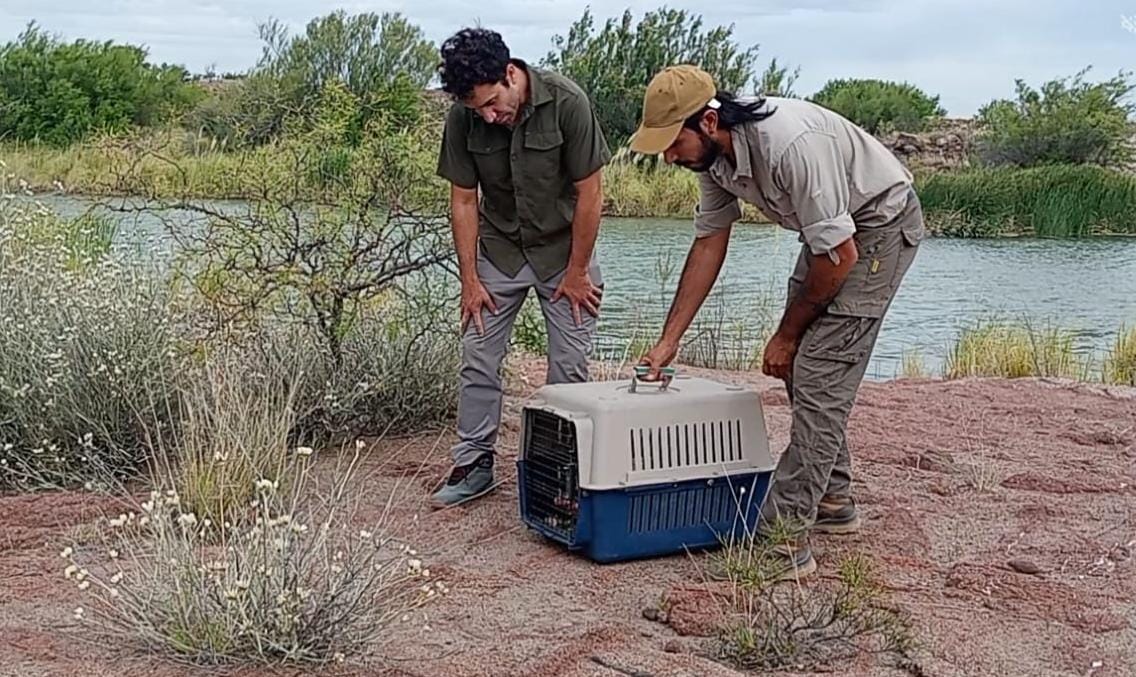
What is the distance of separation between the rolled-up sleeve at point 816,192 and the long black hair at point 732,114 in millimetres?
143

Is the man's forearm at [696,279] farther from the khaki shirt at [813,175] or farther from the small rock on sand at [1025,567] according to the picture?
the small rock on sand at [1025,567]

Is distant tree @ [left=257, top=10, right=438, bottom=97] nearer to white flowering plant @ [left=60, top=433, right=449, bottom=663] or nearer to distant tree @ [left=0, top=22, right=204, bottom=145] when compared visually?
white flowering plant @ [left=60, top=433, right=449, bottom=663]

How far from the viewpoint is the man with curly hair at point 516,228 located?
4.81m

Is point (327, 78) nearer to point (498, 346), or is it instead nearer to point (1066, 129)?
point (498, 346)

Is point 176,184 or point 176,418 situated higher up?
point 176,184

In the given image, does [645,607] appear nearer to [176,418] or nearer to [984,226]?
[176,418]

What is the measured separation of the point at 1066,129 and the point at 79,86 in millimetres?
22665

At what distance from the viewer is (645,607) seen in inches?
160

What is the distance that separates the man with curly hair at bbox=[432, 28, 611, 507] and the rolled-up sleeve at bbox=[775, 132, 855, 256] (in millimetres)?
1007

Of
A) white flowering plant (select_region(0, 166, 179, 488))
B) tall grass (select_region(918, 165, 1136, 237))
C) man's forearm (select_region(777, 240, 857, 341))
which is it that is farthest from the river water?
man's forearm (select_region(777, 240, 857, 341))

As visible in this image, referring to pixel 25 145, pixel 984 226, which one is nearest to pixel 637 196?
pixel 984 226

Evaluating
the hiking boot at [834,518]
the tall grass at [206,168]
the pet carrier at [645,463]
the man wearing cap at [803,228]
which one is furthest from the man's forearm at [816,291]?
the tall grass at [206,168]

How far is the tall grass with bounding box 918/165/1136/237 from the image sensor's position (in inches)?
970

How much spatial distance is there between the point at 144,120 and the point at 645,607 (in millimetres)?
31523
